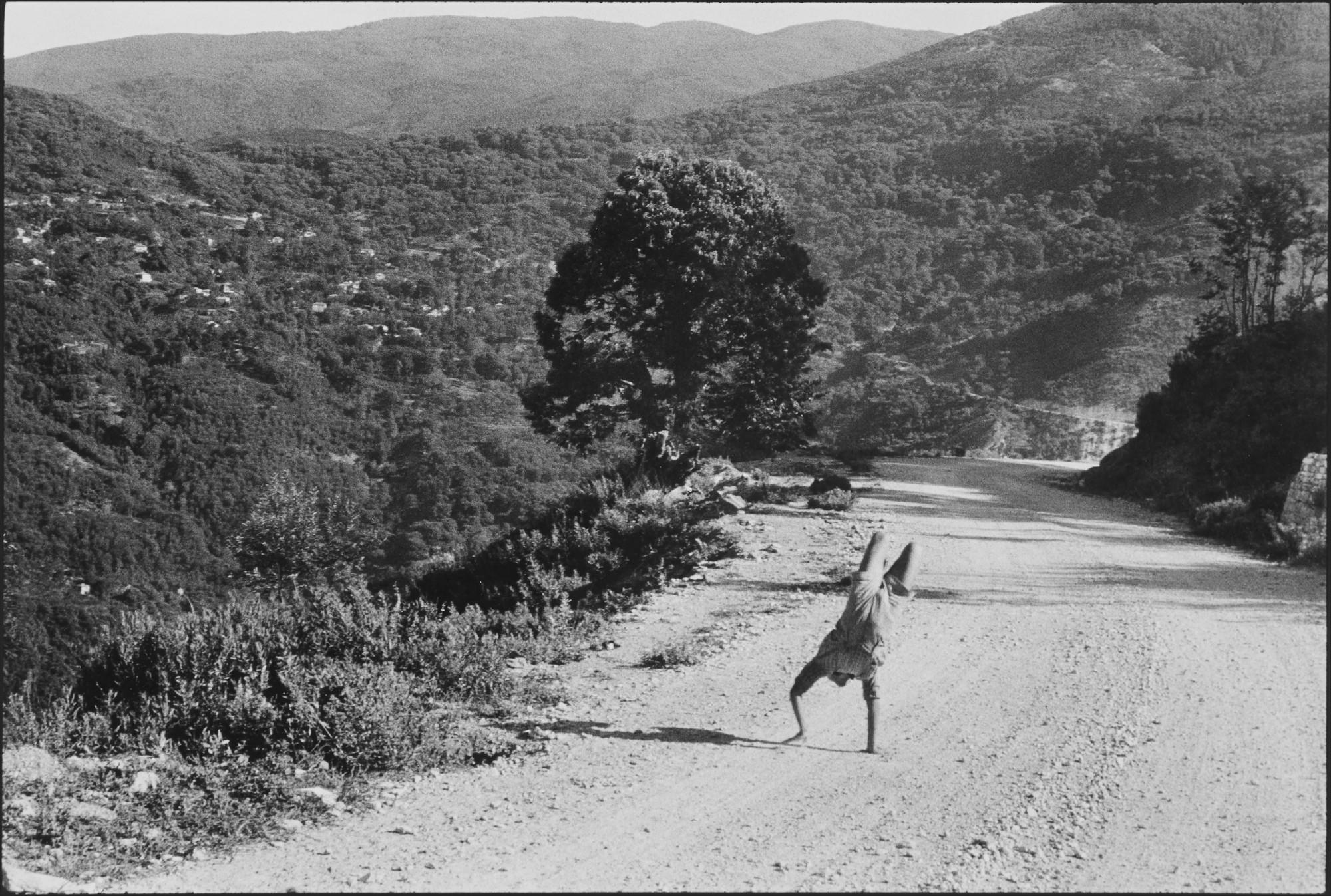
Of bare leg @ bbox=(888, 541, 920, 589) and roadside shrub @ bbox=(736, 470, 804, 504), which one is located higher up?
bare leg @ bbox=(888, 541, 920, 589)

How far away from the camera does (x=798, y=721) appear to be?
6.12 m

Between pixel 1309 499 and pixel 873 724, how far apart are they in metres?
4.77

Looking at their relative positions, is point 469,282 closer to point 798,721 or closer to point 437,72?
point 798,721

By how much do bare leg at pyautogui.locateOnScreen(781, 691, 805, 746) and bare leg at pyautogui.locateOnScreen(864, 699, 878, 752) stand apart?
388mm

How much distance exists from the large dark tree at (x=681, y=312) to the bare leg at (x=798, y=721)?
534 inches

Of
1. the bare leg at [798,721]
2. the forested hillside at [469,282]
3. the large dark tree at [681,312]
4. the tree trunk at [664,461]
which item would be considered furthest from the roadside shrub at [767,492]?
the bare leg at [798,721]

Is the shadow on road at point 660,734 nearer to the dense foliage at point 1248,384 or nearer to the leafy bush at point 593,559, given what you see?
the leafy bush at point 593,559

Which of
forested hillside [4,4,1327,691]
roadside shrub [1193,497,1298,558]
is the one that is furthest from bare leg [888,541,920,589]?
roadside shrub [1193,497,1298,558]

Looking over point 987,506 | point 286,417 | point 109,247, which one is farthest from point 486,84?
point 987,506

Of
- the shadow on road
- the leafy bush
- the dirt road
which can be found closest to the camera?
the dirt road

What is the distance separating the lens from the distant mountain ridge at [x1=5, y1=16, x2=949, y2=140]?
10600 cm

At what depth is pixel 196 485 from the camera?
135 ft

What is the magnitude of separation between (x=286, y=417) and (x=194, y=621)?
39956mm

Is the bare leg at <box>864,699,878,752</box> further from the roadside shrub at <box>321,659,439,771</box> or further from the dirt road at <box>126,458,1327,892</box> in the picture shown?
the roadside shrub at <box>321,659,439,771</box>
